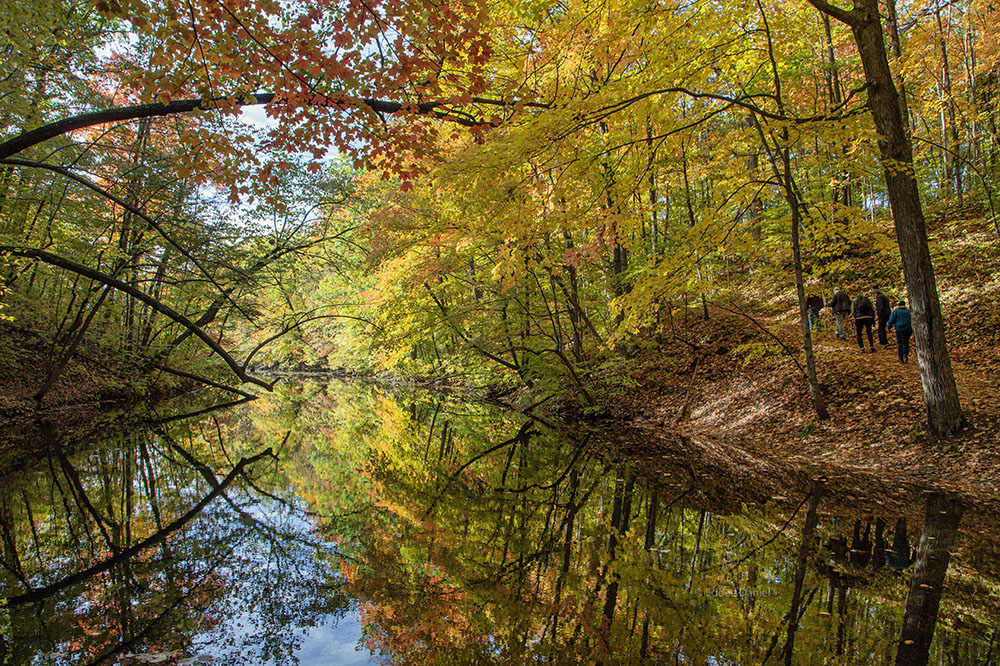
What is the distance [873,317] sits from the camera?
40.8 ft

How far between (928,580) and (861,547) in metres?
0.73

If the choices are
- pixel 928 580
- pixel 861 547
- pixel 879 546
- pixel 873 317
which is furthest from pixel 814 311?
pixel 928 580

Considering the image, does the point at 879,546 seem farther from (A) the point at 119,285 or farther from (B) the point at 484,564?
(A) the point at 119,285

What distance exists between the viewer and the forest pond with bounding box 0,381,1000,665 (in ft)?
10.4

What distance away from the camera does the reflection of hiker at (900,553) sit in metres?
4.22

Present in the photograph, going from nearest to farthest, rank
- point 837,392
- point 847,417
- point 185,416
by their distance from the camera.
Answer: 1. point 847,417
2. point 837,392
3. point 185,416

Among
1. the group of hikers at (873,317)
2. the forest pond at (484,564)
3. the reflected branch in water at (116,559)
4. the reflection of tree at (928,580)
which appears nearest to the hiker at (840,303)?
the group of hikers at (873,317)

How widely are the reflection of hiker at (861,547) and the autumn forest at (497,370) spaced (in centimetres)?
9

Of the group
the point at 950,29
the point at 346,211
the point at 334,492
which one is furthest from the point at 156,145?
the point at 950,29

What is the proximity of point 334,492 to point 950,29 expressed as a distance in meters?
22.8

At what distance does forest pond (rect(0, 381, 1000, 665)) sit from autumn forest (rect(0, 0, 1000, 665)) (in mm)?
37

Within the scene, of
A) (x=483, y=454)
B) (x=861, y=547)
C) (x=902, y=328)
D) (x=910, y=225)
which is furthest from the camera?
(x=902, y=328)

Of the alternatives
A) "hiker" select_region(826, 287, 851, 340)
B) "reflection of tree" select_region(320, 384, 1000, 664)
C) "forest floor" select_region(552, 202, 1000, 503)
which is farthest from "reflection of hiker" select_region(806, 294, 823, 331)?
"reflection of tree" select_region(320, 384, 1000, 664)

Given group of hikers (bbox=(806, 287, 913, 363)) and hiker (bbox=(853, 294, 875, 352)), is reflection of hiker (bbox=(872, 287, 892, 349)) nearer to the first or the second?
→ group of hikers (bbox=(806, 287, 913, 363))
